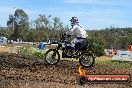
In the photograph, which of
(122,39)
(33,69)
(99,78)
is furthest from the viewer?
(122,39)

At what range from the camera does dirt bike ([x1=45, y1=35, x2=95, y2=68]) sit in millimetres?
15383

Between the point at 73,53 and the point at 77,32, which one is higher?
the point at 77,32

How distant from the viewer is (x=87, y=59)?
15.4 m

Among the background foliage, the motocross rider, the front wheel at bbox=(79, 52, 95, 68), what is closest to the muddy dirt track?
the front wheel at bbox=(79, 52, 95, 68)

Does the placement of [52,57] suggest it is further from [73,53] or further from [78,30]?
[78,30]

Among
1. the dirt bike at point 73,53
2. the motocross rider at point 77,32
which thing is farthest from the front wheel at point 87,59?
the motocross rider at point 77,32

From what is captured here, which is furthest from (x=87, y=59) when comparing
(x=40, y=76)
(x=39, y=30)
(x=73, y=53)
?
(x=39, y=30)

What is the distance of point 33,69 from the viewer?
13.4 m

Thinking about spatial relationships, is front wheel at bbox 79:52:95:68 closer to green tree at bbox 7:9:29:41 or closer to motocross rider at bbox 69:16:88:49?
motocross rider at bbox 69:16:88:49

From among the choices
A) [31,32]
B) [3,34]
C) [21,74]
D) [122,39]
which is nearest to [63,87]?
[21,74]

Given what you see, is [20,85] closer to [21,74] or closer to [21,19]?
[21,74]

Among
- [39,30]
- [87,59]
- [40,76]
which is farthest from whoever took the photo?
[39,30]

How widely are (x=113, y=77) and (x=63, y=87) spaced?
2488mm

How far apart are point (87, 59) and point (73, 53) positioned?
2.50ft
